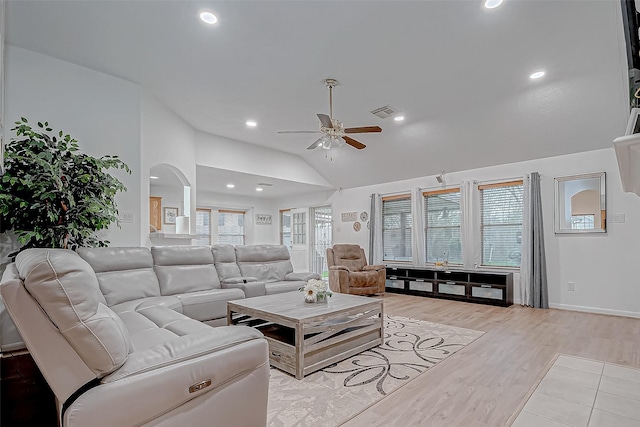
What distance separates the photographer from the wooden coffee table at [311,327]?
102 inches

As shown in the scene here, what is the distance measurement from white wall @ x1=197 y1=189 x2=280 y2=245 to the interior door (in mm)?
726

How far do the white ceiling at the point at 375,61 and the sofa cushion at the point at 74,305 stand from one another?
7.41 feet

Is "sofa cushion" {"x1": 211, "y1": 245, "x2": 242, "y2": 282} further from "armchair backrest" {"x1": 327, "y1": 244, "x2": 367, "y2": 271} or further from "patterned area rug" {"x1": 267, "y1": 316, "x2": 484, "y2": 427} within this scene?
"armchair backrest" {"x1": 327, "y1": 244, "x2": 367, "y2": 271}

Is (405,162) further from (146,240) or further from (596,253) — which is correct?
(146,240)

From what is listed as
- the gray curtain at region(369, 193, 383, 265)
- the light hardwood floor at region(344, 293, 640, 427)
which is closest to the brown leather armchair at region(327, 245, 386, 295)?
the gray curtain at region(369, 193, 383, 265)

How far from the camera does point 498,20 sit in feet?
8.78

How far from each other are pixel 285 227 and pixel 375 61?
674 cm

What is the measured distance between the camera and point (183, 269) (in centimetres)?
385

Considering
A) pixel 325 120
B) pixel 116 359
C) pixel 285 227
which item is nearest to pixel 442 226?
pixel 325 120

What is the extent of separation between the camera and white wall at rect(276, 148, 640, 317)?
4.41 m

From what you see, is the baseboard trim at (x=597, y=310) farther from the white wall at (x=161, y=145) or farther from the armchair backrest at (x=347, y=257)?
the white wall at (x=161, y=145)

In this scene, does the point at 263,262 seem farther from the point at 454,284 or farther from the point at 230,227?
the point at 230,227

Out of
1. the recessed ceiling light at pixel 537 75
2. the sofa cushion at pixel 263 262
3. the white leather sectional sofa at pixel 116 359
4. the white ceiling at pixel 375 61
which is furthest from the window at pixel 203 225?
the recessed ceiling light at pixel 537 75

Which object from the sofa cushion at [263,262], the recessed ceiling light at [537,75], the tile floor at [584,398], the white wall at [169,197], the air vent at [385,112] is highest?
the recessed ceiling light at [537,75]
